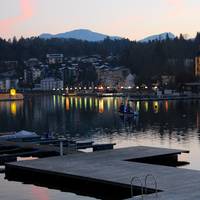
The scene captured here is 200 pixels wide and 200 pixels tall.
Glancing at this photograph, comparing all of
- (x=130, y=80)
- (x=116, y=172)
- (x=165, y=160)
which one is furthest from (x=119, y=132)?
(x=130, y=80)

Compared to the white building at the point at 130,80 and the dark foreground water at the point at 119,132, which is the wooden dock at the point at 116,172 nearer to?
the dark foreground water at the point at 119,132

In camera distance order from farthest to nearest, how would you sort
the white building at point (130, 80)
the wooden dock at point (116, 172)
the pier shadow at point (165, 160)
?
the white building at point (130, 80) < the pier shadow at point (165, 160) < the wooden dock at point (116, 172)

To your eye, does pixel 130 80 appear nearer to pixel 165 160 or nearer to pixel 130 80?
pixel 130 80

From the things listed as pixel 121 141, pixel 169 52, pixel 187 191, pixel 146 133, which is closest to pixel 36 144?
pixel 121 141

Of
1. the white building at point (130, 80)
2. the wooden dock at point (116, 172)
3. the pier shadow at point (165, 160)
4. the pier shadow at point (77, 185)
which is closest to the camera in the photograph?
the wooden dock at point (116, 172)

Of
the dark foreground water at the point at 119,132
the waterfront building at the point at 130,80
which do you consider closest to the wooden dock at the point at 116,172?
the dark foreground water at the point at 119,132

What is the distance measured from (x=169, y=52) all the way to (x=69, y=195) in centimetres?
15321

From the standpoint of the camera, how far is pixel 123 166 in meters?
25.2

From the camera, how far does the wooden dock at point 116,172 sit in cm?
2057

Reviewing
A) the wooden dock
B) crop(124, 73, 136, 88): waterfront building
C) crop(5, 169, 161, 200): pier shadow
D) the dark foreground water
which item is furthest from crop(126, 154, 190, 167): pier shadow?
crop(124, 73, 136, 88): waterfront building

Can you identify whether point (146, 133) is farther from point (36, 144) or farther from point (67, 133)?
point (36, 144)

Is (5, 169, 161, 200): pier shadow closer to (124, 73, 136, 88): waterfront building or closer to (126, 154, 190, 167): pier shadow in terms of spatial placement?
(126, 154, 190, 167): pier shadow

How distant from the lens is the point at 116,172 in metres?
23.8

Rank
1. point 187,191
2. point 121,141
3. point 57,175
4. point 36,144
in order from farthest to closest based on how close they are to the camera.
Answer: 1. point 121,141
2. point 36,144
3. point 57,175
4. point 187,191
